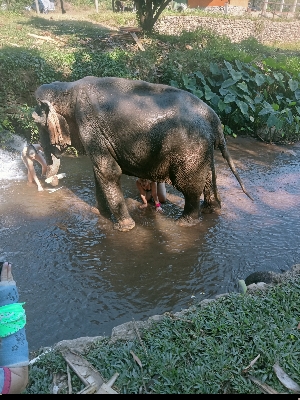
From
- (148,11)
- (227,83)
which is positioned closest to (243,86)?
(227,83)

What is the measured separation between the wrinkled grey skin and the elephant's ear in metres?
0.01

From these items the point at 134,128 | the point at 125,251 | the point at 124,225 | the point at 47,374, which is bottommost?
the point at 125,251

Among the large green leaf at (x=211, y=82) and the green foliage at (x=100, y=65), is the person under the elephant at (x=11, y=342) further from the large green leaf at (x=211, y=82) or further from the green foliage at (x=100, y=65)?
the large green leaf at (x=211, y=82)

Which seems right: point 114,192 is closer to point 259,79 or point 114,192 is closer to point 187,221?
point 187,221

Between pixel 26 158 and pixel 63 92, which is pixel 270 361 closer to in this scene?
pixel 63 92

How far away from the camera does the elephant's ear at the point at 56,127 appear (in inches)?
215

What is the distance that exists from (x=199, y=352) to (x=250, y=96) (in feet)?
30.2

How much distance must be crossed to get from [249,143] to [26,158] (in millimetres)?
6006

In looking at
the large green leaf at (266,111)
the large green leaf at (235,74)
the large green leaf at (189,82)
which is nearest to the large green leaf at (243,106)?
the large green leaf at (266,111)

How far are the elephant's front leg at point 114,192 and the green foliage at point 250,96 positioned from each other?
5.64 meters

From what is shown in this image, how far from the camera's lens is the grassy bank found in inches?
368

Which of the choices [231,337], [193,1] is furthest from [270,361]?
[193,1]

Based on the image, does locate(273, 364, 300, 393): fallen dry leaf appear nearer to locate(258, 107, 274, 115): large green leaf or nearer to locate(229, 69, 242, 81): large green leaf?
locate(258, 107, 274, 115): large green leaf

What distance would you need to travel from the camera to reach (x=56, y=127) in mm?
5598
